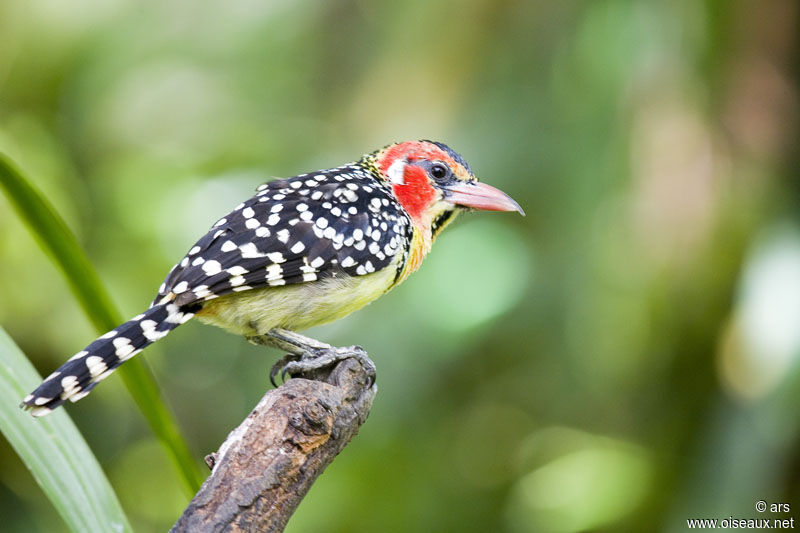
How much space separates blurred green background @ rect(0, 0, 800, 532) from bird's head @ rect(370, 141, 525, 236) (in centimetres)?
152

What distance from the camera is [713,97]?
4703 mm

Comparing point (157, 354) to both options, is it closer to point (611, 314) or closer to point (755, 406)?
point (611, 314)

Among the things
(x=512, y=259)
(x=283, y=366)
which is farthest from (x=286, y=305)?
(x=512, y=259)

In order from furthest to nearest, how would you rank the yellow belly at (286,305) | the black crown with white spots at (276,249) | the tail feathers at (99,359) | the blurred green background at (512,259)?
the blurred green background at (512,259) → the yellow belly at (286,305) → the black crown with white spots at (276,249) → the tail feathers at (99,359)

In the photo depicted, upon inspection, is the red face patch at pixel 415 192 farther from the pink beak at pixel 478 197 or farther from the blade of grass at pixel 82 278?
the blade of grass at pixel 82 278

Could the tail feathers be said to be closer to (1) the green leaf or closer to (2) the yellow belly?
(1) the green leaf

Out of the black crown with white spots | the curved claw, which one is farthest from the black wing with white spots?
the curved claw

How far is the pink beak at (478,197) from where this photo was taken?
3.30m

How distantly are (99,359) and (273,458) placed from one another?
60 centimetres

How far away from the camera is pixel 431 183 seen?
11.3 ft

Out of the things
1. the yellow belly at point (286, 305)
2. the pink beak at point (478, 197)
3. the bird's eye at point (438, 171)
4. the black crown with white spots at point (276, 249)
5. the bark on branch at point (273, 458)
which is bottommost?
the bark on branch at point (273, 458)

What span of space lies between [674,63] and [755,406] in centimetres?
201

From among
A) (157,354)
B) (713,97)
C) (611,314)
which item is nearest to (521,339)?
(611,314)

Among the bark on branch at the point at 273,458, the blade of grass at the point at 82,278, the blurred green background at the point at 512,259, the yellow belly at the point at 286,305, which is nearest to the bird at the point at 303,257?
the yellow belly at the point at 286,305
